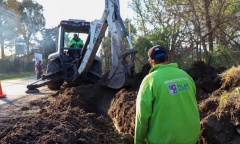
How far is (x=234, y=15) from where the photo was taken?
34.1ft

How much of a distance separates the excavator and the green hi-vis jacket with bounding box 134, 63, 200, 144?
4667mm

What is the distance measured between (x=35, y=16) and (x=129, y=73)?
51.7 meters

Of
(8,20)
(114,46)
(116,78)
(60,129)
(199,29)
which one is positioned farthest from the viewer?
(8,20)

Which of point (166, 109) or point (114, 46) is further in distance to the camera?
point (114, 46)

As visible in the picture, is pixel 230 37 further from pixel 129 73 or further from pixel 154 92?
pixel 154 92

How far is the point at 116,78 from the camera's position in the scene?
26.0 ft

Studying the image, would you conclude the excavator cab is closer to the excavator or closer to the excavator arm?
the excavator

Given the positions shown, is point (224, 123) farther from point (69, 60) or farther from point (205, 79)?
point (69, 60)

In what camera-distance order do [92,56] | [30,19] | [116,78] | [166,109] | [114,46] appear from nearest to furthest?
[166,109], [116,78], [114,46], [92,56], [30,19]

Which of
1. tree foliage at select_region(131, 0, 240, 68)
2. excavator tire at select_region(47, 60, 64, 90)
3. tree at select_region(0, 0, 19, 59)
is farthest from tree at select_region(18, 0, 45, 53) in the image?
tree foliage at select_region(131, 0, 240, 68)

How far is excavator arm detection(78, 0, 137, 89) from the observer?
7.65m

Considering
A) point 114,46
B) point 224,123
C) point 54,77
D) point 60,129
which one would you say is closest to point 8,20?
point 54,77

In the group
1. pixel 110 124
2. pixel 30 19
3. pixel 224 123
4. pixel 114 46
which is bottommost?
pixel 110 124

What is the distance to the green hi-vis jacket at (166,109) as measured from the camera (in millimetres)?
2727
